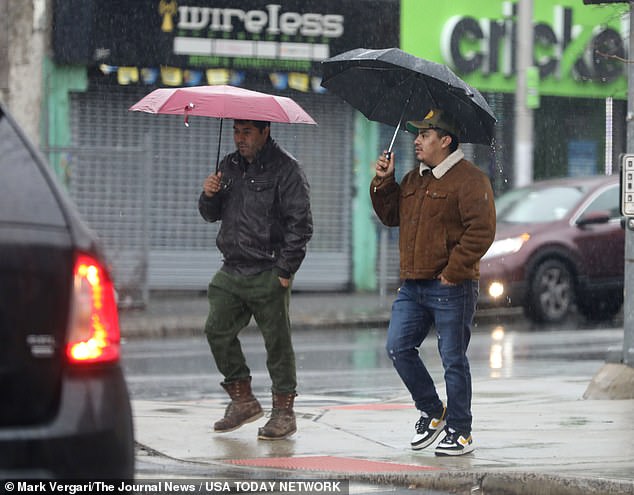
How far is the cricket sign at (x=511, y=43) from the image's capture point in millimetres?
22125

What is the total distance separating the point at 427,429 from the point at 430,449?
105 mm

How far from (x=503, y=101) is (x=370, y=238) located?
123 inches

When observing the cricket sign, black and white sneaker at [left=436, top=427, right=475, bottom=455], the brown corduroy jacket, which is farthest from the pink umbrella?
the cricket sign

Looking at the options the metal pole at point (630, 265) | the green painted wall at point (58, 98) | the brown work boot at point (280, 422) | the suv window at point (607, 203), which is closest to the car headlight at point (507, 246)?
the suv window at point (607, 203)

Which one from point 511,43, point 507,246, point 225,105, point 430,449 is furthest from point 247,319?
point 511,43

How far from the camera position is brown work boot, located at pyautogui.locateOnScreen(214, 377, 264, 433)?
26.7 feet

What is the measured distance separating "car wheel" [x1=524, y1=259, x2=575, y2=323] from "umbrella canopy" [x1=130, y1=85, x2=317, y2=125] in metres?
8.91

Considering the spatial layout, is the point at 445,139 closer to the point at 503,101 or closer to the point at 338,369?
the point at 338,369

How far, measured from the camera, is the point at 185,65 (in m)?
20.7

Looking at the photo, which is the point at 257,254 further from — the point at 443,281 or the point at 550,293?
the point at 550,293

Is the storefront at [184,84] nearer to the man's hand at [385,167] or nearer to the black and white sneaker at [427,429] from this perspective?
the black and white sneaker at [427,429]

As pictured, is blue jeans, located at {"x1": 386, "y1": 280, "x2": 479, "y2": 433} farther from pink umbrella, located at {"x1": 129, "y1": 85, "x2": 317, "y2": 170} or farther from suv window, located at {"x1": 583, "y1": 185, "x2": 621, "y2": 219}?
suv window, located at {"x1": 583, "y1": 185, "x2": 621, "y2": 219}

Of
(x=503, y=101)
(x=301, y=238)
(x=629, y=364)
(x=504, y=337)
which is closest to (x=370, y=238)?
(x=503, y=101)

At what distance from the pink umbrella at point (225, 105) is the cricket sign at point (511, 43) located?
1399cm
